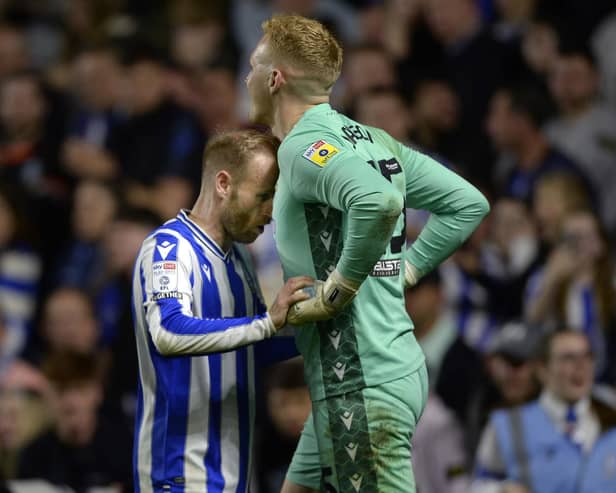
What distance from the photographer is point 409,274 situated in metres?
4.15

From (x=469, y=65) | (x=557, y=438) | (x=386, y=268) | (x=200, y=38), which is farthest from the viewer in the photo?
(x=200, y=38)

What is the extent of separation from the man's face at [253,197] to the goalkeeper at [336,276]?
9 cm

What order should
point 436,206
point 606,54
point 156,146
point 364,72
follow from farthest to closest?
point 156,146 < point 364,72 < point 606,54 < point 436,206

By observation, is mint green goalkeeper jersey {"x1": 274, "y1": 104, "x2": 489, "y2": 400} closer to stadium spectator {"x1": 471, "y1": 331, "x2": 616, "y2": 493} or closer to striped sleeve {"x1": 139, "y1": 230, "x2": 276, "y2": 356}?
striped sleeve {"x1": 139, "y1": 230, "x2": 276, "y2": 356}

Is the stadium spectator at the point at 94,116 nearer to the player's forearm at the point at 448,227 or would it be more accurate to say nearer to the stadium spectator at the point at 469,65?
the stadium spectator at the point at 469,65

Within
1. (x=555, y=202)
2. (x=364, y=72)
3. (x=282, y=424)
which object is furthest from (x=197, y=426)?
(x=364, y=72)

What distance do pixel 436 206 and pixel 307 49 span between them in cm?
65

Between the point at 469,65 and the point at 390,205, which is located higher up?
the point at 469,65

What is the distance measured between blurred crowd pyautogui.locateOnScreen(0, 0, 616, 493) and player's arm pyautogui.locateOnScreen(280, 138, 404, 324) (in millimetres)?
2593

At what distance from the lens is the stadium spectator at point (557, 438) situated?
5.93m

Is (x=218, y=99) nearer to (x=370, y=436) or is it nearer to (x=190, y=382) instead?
(x=190, y=382)

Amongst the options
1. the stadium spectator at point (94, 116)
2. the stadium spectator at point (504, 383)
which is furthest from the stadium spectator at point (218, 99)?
the stadium spectator at point (504, 383)

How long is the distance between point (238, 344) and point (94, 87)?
6308 mm

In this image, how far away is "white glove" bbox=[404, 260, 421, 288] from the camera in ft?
13.5
